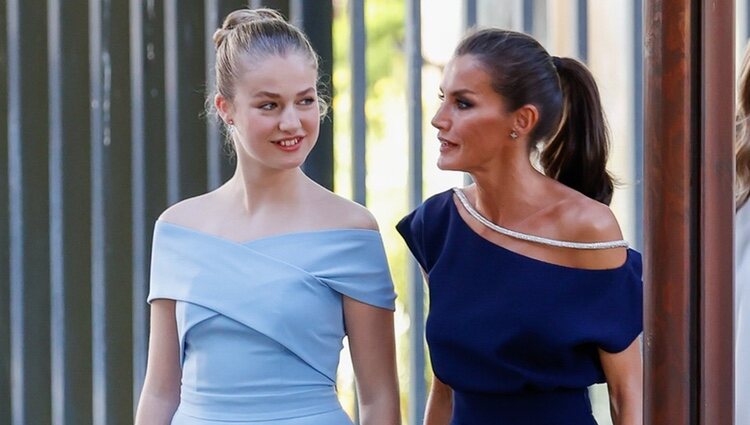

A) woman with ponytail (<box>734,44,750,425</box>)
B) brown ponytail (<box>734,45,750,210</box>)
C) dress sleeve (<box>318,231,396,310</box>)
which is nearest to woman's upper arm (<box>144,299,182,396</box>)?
dress sleeve (<box>318,231,396,310</box>)

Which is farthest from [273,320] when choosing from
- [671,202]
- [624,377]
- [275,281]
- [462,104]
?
[671,202]

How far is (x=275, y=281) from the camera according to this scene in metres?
2.27

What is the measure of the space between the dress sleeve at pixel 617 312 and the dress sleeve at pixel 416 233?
0.37 meters

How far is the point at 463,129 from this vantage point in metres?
2.13

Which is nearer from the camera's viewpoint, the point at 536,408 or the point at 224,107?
the point at 536,408

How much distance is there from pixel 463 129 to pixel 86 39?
6.04 ft

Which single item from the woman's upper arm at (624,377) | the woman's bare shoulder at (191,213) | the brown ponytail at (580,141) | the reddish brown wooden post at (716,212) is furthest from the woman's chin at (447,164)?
the reddish brown wooden post at (716,212)

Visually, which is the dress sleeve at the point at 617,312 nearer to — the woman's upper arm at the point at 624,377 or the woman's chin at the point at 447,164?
the woman's upper arm at the point at 624,377

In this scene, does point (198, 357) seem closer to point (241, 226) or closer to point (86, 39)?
point (241, 226)

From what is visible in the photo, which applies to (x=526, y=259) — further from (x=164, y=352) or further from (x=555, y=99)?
(x=164, y=352)

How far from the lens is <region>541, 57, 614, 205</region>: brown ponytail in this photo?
2240 millimetres

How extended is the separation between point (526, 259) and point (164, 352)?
0.75 m

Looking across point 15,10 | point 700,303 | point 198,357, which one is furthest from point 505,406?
point 15,10

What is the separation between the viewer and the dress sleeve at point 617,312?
80.7 inches
